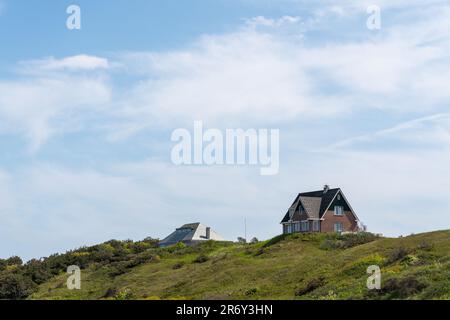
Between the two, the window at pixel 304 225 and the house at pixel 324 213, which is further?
the window at pixel 304 225

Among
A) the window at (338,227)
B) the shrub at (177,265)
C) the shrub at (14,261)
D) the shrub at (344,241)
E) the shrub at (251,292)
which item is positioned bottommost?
the shrub at (251,292)

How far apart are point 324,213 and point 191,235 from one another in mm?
28219

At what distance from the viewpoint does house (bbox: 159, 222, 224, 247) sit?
98062 mm

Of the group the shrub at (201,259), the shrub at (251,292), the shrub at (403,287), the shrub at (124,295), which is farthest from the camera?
the shrub at (201,259)

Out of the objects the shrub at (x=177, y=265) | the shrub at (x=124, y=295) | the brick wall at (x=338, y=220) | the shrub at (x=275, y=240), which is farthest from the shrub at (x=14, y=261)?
the brick wall at (x=338, y=220)

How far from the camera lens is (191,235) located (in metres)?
98.7

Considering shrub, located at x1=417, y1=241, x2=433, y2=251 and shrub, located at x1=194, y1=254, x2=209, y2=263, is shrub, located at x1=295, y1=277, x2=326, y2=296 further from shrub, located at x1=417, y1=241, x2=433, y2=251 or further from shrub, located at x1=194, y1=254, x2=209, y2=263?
shrub, located at x1=194, y1=254, x2=209, y2=263

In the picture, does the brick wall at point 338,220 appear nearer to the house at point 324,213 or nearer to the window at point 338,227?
the house at point 324,213

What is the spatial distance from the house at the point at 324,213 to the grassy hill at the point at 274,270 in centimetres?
972

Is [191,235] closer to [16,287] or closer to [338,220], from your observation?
[338,220]

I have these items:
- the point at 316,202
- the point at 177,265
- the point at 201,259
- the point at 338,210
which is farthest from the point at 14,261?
the point at 338,210

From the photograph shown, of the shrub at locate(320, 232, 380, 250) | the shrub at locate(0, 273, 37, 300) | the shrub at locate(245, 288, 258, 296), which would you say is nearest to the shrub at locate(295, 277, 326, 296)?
the shrub at locate(245, 288, 258, 296)

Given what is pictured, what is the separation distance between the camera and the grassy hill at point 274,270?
3325cm
